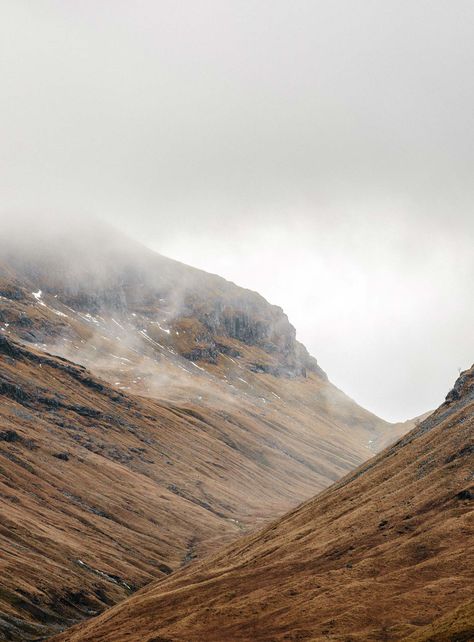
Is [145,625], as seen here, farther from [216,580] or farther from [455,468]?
[455,468]

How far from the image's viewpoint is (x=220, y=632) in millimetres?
122188

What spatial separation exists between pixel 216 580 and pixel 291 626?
41.0m

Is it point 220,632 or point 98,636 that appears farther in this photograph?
point 98,636

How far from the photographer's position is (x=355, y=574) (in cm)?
13062

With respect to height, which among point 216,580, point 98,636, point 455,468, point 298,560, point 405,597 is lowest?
point 98,636

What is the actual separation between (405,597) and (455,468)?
174 ft

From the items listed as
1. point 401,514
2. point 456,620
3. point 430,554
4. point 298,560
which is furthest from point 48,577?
point 456,620

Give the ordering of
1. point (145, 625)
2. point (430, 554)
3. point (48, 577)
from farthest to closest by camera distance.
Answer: point (48, 577) < point (145, 625) < point (430, 554)

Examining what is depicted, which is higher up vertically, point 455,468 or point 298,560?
point 455,468

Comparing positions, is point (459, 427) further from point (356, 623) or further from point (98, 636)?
point (98, 636)

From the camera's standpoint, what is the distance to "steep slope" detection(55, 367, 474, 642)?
10988 centimetres

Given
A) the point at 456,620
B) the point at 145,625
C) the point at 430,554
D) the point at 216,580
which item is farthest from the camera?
the point at 216,580

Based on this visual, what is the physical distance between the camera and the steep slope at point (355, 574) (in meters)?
110

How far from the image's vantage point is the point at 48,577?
642 ft
